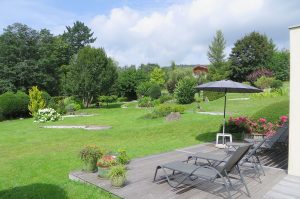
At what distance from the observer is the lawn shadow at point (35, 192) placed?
5495 mm

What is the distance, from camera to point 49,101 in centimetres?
2594

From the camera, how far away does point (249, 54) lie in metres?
43.2

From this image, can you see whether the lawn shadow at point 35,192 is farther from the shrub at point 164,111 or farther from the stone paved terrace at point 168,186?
the shrub at point 164,111

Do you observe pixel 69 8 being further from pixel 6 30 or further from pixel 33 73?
pixel 6 30

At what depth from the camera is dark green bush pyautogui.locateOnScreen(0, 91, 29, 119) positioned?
79.3 feet

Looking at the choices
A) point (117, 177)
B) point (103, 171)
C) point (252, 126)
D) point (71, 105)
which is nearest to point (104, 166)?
point (103, 171)

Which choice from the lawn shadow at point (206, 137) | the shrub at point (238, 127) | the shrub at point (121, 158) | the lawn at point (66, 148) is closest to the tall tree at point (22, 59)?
the lawn at point (66, 148)

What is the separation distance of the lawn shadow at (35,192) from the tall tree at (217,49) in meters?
41.9

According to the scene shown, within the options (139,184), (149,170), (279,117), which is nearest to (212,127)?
(279,117)

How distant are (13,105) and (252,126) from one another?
65.2ft

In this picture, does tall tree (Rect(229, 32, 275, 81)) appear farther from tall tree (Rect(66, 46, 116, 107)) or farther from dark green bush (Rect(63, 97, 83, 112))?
dark green bush (Rect(63, 97, 83, 112))

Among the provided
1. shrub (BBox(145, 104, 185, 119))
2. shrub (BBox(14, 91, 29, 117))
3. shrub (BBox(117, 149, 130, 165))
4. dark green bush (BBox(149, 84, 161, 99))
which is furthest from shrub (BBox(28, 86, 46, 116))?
shrub (BBox(117, 149, 130, 165))

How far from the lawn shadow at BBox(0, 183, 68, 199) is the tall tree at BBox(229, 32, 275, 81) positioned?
3979 cm

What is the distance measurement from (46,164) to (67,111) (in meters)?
18.0
